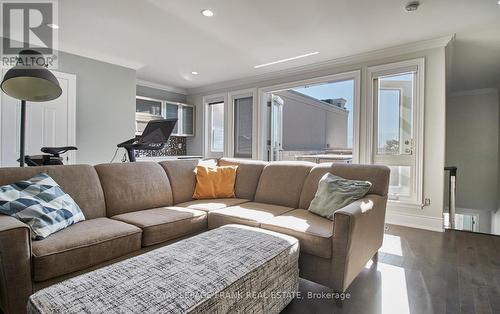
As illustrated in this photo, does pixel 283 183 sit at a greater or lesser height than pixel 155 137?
lesser

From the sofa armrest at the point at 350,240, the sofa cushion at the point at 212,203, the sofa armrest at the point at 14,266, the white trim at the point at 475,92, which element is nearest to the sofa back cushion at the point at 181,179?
the sofa cushion at the point at 212,203

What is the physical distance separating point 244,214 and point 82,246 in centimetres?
119


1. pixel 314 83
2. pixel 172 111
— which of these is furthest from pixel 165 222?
pixel 172 111

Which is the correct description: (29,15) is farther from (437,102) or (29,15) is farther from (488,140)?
(488,140)

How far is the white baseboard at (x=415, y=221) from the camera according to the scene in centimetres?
340

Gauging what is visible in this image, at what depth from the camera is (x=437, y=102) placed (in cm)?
339

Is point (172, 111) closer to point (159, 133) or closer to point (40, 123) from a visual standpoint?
point (40, 123)

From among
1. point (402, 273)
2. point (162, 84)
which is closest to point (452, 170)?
point (402, 273)

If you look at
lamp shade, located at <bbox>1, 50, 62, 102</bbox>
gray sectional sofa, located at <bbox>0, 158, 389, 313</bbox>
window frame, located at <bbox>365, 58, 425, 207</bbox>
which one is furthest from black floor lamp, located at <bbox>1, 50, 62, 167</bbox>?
window frame, located at <bbox>365, 58, 425, 207</bbox>

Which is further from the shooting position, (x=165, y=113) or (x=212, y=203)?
(x=165, y=113)

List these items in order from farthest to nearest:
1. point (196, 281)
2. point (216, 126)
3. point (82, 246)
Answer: point (216, 126), point (82, 246), point (196, 281)

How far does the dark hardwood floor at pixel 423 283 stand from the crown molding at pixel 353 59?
2.48m

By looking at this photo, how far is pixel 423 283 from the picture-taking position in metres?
2.00

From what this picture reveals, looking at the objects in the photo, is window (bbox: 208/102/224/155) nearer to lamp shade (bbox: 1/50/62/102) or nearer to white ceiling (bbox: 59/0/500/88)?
white ceiling (bbox: 59/0/500/88)
